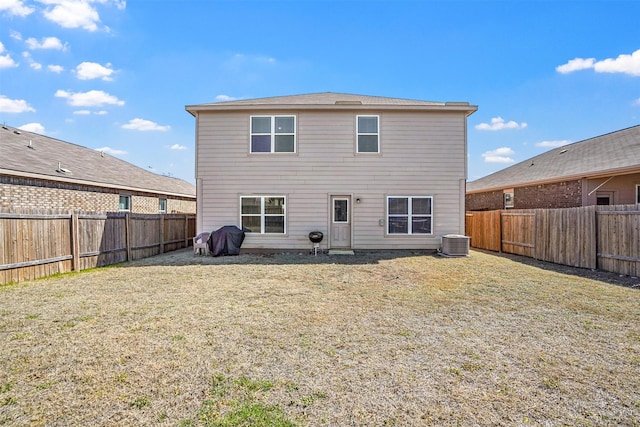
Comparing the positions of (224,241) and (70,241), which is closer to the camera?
(70,241)

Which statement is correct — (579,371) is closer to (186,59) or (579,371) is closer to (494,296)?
(494,296)

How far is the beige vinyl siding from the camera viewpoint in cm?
1154

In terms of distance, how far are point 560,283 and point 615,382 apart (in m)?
4.74

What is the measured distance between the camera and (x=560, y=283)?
6.78 m

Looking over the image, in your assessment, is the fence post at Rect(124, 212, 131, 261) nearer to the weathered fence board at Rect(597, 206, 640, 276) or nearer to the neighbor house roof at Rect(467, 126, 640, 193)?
the weathered fence board at Rect(597, 206, 640, 276)

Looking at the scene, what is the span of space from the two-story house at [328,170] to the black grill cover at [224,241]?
0.61m

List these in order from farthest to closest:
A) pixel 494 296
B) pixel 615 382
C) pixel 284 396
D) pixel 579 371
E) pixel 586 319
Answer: pixel 494 296 → pixel 586 319 → pixel 579 371 → pixel 615 382 → pixel 284 396

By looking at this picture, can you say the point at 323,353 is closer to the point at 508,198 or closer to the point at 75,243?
the point at 75,243

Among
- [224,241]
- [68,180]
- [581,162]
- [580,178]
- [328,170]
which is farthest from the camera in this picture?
[581,162]

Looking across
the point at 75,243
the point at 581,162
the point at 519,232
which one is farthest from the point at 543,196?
the point at 75,243

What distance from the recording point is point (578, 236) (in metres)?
8.64

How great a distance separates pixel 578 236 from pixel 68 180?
1735cm

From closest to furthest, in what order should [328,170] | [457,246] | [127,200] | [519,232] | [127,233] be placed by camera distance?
[127,233] → [457,246] → [519,232] → [328,170] → [127,200]

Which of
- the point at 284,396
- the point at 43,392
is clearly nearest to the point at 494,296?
the point at 284,396
